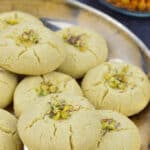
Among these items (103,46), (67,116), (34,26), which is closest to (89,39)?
(103,46)

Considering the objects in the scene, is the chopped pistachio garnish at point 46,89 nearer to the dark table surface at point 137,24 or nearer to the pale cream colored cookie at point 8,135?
the pale cream colored cookie at point 8,135

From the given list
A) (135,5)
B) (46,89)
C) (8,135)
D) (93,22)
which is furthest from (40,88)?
(135,5)

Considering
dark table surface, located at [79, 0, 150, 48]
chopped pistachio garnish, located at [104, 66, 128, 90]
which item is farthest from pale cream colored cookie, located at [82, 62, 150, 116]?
dark table surface, located at [79, 0, 150, 48]

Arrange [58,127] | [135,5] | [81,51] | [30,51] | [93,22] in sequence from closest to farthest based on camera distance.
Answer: [58,127] → [30,51] → [81,51] → [93,22] → [135,5]

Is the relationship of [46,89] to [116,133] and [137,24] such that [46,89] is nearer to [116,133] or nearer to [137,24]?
[116,133]

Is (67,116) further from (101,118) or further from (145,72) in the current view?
(145,72)

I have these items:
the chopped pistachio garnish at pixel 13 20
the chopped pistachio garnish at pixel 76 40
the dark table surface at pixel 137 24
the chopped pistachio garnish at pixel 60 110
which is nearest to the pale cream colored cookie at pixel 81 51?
the chopped pistachio garnish at pixel 76 40

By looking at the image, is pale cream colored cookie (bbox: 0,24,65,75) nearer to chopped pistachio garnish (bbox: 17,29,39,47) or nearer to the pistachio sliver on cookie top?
chopped pistachio garnish (bbox: 17,29,39,47)
